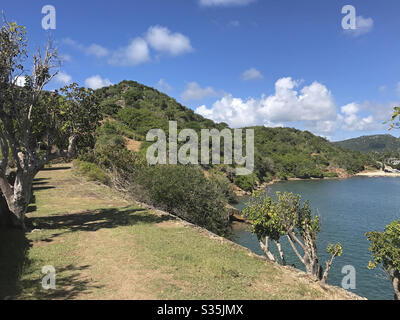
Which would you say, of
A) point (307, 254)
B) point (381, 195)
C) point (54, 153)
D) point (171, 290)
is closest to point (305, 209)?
point (307, 254)

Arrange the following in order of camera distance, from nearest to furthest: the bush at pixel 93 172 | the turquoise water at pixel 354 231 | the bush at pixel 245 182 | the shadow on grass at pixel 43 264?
the shadow on grass at pixel 43 264, the turquoise water at pixel 354 231, the bush at pixel 93 172, the bush at pixel 245 182

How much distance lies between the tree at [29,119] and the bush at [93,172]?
64.9ft

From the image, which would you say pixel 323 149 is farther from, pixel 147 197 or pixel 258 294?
pixel 258 294

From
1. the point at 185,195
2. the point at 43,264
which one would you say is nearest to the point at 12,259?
the point at 43,264

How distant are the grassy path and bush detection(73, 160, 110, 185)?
1800cm

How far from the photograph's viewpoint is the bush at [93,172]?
35.3 metres

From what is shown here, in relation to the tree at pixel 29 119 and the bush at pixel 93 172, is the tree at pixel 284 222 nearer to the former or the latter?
the tree at pixel 29 119

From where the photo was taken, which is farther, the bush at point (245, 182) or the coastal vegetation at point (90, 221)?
the bush at point (245, 182)

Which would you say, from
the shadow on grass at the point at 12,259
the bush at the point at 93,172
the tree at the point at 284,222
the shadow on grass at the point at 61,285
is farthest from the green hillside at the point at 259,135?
the shadow on grass at the point at 61,285

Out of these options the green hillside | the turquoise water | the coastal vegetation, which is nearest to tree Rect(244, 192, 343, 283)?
the coastal vegetation

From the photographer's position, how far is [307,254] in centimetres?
1666

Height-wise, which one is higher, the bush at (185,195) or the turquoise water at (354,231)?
the bush at (185,195)

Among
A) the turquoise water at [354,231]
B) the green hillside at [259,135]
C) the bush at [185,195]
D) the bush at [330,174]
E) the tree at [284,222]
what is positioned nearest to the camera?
the tree at [284,222]

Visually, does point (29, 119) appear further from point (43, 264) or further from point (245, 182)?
point (245, 182)
